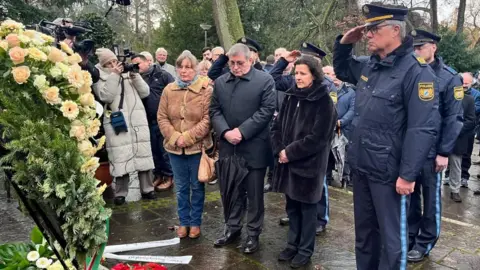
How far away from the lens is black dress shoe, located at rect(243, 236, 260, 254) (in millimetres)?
4055

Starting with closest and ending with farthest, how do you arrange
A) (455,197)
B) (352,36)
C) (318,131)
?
(352,36)
(318,131)
(455,197)

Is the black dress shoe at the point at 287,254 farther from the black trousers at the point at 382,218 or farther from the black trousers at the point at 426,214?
the black trousers at the point at 426,214

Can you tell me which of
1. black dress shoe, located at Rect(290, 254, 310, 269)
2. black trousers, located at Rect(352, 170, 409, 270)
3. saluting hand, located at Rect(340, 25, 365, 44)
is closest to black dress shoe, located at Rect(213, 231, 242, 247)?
black dress shoe, located at Rect(290, 254, 310, 269)

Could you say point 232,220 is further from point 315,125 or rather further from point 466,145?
point 466,145

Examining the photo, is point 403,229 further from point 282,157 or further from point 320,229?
point 320,229

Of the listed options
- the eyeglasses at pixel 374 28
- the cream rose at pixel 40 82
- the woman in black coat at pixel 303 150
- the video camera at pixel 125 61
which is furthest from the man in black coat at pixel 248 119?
the cream rose at pixel 40 82

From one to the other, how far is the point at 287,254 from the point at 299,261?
0.16m

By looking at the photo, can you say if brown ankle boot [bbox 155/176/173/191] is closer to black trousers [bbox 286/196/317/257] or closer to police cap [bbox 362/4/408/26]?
black trousers [bbox 286/196/317/257]

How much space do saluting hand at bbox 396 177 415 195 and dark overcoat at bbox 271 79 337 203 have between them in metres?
0.92

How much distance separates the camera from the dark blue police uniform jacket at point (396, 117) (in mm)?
2842

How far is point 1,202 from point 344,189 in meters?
5.00

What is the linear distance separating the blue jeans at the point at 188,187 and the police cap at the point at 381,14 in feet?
7.18

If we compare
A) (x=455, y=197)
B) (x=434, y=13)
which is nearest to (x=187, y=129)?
(x=455, y=197)

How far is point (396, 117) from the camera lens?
9.71 feet
